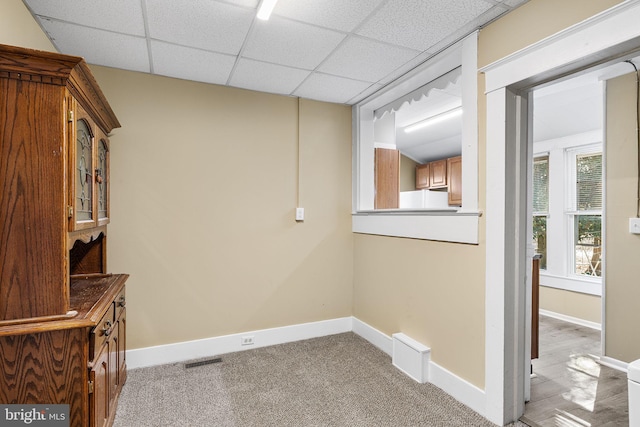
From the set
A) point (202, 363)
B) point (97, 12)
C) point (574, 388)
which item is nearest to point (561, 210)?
point (574, 388)

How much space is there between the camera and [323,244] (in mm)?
3383

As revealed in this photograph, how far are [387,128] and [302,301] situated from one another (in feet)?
6.63

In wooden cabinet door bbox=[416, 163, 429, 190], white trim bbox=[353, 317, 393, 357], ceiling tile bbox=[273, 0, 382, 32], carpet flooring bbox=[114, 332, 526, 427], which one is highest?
ceiling tile bbox=[273, 0, 382, 32]

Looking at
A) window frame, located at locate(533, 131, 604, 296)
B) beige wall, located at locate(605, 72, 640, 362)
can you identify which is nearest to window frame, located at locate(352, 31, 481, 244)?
beige wall, located at locate(605, 72, 640, 362)

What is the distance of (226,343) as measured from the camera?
2.94 metres

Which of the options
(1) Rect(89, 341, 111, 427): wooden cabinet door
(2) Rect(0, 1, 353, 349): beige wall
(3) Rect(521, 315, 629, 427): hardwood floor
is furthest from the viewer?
(2) Rect(0, 1, 353, 349): beige wall

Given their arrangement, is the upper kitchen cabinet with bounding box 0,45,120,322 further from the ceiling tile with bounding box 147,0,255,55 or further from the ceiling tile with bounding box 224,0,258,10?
the ceiling tile with bounding box 224,0,258,10

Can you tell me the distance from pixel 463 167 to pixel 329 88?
1441 mm

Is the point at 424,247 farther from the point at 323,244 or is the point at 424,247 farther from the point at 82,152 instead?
the point at 82,152

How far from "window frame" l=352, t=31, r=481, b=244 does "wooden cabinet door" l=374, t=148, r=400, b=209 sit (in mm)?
127

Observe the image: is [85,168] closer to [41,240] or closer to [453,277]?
[41,240]

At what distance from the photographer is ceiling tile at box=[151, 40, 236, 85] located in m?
2.31

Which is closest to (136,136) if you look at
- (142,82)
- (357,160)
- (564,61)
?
(142,82)

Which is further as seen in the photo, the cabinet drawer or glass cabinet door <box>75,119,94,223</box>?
glass cabinet door <box>75,119,94,223</box>
